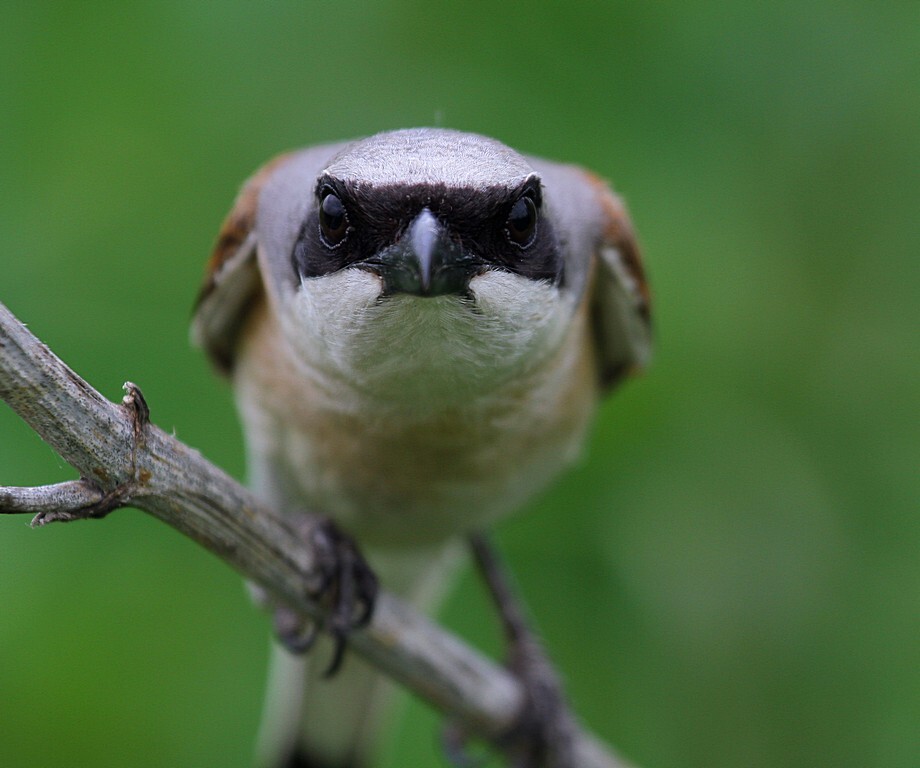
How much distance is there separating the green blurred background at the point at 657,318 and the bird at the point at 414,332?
0.22m

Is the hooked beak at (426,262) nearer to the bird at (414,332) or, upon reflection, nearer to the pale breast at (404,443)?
the bird at (414,332)

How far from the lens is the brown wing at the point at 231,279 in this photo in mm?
3201

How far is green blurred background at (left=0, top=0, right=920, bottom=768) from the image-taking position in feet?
10.9

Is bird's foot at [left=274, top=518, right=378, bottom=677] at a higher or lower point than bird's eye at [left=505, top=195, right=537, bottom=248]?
lower

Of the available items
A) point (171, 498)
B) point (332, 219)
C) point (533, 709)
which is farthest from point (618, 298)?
point (171, 498)

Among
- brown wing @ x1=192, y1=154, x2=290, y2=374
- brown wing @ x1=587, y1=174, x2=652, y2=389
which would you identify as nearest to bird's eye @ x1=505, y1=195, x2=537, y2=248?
brown wing @ x1=587, y1=174, x2=652, y2=389

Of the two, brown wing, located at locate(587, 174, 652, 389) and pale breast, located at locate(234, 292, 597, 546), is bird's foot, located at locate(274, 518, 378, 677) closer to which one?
pale breast, located at locate(234, 292, 597, 546)

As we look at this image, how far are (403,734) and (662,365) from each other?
1.91 m

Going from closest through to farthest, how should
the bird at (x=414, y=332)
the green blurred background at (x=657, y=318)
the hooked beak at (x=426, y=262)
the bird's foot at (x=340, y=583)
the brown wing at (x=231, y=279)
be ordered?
the hooked beak at (x=426, y=262)
the bird at (x=414, y=332)
the bird's foot at (x=340, y=583)
the brown wing at (x=231, y=279)
the green blurred background at (x=657, y=318)

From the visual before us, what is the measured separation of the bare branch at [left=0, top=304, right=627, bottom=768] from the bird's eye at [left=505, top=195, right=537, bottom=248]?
84 centimetres

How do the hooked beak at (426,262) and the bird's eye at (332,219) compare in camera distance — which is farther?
the bird's eye at (332,219)

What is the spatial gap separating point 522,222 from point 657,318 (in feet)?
4.26

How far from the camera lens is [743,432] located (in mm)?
3562

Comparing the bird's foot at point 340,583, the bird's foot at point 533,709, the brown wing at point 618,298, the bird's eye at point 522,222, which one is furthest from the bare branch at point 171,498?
the brown wing at point 618,298
